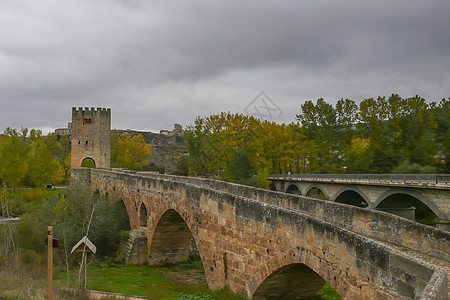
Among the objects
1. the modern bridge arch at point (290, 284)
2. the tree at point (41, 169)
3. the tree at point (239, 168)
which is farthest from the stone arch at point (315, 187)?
the modern bridge arch at point (290, 284)

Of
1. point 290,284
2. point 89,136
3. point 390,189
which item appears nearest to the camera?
point 290,284

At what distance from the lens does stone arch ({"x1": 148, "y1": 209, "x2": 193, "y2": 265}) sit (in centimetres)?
1575

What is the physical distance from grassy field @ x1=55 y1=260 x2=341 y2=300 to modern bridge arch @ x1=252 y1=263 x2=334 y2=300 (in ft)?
2.19

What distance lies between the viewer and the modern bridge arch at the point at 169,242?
51.6ft

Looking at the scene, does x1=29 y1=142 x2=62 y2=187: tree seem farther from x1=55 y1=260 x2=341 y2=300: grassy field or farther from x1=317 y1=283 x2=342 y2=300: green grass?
x1=317 y1=283 x2=342 y2=300: green grass

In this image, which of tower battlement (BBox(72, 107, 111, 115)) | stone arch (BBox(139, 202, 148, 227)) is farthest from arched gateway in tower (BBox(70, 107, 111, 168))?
stone arch (BBox(139, 202, 148, 227))

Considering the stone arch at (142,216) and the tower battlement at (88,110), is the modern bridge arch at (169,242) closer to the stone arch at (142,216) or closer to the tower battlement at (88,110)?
the stone arch at (142,216)

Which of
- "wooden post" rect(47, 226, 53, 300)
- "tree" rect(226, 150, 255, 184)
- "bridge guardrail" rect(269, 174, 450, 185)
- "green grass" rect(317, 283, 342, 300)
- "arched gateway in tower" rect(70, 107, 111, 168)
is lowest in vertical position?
"green grass" rect(317, 283, 342, 300)

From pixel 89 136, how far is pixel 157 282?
25835mm

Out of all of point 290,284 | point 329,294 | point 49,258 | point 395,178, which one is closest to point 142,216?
point 329,294

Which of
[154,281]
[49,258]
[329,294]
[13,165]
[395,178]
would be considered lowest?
[154,281]

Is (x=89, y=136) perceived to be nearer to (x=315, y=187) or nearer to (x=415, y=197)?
(x=315, y=187)

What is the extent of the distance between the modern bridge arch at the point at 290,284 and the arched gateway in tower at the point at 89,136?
3134 centimetres

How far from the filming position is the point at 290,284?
817 cm
